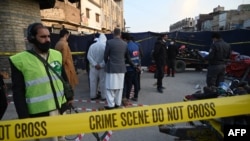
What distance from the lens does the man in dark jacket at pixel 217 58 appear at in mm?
6574

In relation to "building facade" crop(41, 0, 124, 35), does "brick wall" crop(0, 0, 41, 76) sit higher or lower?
lower

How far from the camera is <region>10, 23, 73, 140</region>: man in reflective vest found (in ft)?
8.39

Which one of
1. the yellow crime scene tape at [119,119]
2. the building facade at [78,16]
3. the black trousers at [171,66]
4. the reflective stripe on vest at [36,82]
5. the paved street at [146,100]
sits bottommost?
the paved street at [146,100]

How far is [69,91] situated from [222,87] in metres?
2.27

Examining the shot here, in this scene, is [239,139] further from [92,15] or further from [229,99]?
[92,15]

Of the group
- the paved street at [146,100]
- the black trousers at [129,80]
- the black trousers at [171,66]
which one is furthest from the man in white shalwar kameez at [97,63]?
the black trousers at [171,66]

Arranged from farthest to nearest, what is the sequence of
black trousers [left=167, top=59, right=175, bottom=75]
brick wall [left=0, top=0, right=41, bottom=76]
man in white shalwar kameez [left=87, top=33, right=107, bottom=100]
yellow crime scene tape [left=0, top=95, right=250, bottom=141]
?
black trousers [left=167, top=59, right=175, bottom=75]
brick wall [left=0, top=0, right=41, bottom=76]
man in white shalwar kameez [left=87, top=33, right=107, bottom=100]
yellow crime scene tape [left=0, top=95, right=250, bottom=141]

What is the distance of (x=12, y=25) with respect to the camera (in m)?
9.04

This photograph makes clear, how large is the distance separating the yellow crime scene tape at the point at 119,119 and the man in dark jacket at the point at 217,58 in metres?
4.01

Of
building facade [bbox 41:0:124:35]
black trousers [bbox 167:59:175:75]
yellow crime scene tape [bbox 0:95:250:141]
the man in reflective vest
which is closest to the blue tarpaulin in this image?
building facade [bbox 41:0:124:35]

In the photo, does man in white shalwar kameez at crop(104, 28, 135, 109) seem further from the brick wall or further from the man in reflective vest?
the brick wall

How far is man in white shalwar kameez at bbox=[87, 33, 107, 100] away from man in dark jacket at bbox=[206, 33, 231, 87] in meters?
2.79

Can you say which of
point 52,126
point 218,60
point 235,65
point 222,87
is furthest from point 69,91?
point 235,65

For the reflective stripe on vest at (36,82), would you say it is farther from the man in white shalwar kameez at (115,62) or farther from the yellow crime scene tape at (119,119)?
the man in white shalwar kameez at (115,62)
